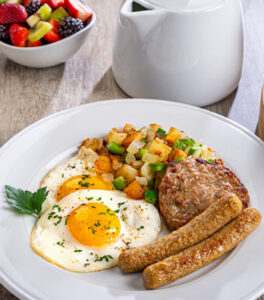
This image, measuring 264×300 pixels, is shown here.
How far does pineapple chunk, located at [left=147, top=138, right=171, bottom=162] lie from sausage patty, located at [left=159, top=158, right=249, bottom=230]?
12cm

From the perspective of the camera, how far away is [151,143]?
2.36m

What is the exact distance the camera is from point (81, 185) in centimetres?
227

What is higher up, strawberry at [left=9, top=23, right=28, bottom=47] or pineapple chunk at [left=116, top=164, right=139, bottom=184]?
strawberry at [left=9, top=23, right=28, bottom=47]

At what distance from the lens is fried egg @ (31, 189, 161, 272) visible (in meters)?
1.92

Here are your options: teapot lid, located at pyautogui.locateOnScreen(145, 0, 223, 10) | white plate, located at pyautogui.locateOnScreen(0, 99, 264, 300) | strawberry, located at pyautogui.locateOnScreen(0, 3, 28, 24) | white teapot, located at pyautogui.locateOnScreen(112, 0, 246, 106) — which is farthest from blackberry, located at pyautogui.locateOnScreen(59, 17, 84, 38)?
teapot lid, located at pyautogui.locateOnScreen(145, 0, 223, 10)

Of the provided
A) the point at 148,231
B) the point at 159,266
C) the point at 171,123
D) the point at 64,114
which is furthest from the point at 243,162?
the point at 64,114

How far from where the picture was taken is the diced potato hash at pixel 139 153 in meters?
2.28

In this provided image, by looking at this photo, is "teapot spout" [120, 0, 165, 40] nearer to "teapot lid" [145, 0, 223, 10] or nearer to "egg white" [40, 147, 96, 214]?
"teapot lid" [145, 0, 223, 10]

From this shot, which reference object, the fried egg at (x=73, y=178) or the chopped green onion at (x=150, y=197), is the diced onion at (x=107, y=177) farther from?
the chopped green onion at (x=150, y=197)

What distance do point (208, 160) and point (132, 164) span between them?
0.40 meters

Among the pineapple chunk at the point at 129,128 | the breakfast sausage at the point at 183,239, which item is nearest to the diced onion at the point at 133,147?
the pineapple chunk at the point at 129,128

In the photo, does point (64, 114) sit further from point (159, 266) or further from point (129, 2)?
point (159, 266)

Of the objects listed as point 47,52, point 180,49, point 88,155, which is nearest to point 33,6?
point 47,52

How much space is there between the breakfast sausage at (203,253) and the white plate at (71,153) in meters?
0.06
